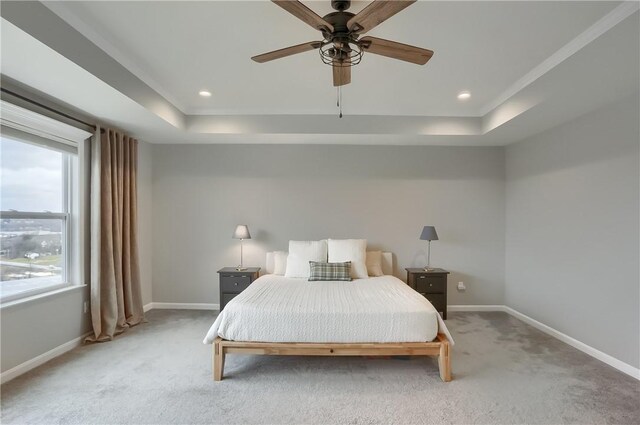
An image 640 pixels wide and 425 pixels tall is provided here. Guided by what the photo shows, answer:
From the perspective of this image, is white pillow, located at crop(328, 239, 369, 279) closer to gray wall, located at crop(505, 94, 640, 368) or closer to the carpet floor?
the carpet floor

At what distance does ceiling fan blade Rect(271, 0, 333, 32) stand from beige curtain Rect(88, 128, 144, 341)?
2.88 m

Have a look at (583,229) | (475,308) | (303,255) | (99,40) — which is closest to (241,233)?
(303,255)

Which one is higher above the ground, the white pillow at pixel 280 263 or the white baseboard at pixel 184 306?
the white pillow at pixel 280 263

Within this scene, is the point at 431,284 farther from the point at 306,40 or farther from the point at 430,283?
the point at 306,40

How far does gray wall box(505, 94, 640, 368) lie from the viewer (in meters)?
2.58

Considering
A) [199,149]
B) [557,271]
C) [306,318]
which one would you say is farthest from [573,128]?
[199,149]

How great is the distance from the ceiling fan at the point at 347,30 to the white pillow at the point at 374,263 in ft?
8.68

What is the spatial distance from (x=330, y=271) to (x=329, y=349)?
4.32 feet

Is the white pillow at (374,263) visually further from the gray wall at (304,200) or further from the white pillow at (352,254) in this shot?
the gray wall at (304,200)

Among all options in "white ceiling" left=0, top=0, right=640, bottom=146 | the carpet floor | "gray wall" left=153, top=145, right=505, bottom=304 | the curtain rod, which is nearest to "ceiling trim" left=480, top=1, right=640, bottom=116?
"white ceiling" left=0, top=0, right=640, bottom=146

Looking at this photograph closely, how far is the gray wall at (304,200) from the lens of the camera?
4.31 m

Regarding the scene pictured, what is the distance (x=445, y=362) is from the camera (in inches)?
94.0

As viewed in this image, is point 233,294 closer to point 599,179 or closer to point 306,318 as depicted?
point 306,318

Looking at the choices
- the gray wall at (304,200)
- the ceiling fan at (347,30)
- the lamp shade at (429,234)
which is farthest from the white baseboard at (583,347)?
the ceiling fan at (347,30)
